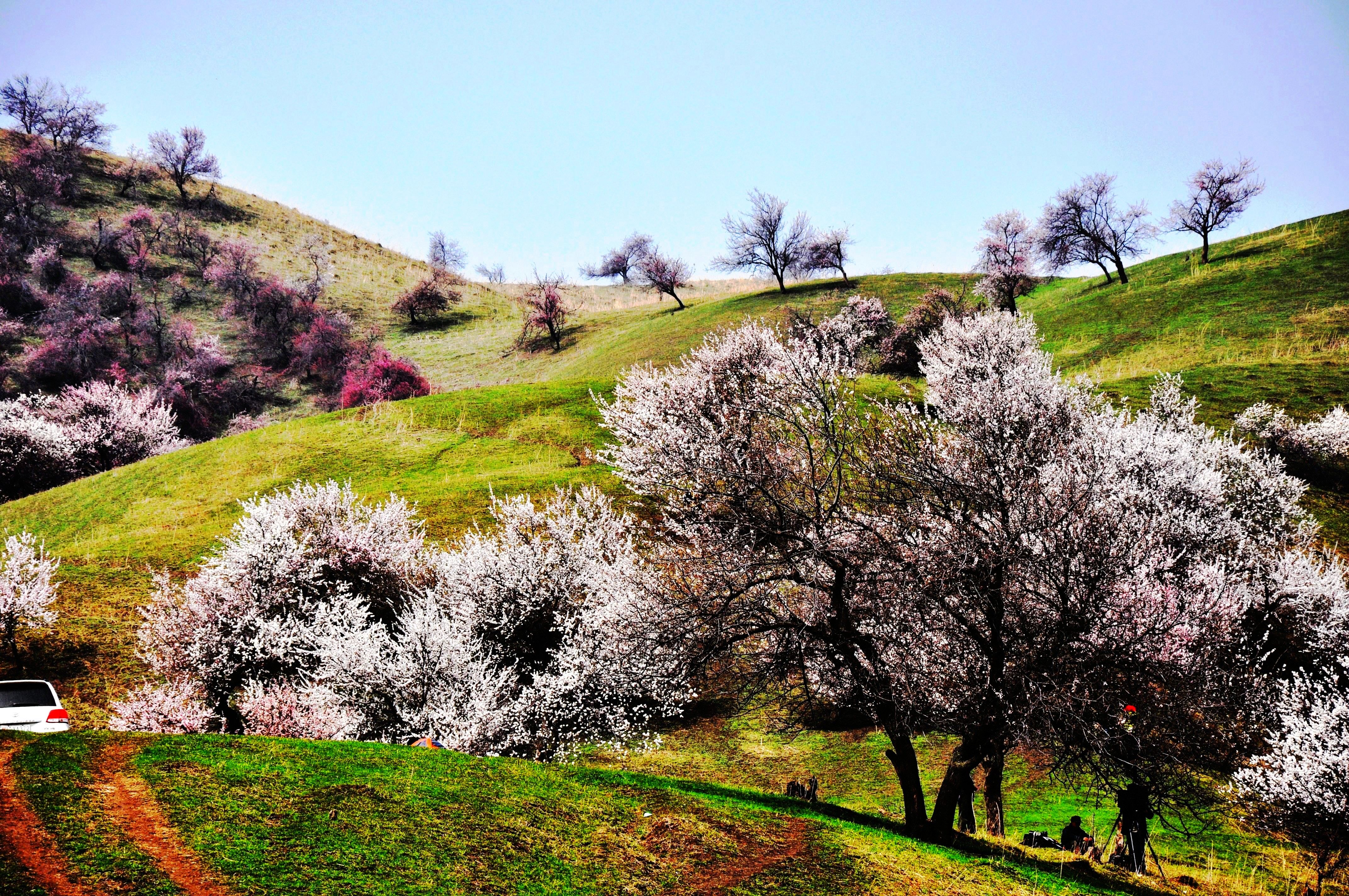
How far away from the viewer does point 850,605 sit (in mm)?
16453

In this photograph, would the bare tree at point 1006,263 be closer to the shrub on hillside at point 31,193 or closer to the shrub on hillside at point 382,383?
the shrub on hillside at point 382,383

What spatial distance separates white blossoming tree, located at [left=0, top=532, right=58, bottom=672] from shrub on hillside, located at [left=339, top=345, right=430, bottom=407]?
50403 mm

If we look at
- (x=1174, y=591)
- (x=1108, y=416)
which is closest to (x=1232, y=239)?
(x=1108, y=416)

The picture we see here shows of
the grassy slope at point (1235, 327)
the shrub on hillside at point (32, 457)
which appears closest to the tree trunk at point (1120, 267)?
the grassy slope at point (1235, 327)

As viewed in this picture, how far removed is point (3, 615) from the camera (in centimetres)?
Result: 2647

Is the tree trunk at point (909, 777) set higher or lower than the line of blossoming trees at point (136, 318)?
lower

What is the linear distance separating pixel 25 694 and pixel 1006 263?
9274cm

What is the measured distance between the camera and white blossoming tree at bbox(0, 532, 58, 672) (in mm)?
26531

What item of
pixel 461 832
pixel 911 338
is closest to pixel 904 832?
pixel 461 832

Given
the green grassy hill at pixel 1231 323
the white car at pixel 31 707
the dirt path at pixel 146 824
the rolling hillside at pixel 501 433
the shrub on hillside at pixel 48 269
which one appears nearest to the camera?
the dirt path at pixel 146 824

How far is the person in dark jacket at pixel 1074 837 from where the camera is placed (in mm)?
17281

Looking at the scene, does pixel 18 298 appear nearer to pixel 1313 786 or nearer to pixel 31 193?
pixel 31 193

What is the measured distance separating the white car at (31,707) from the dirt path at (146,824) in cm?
666

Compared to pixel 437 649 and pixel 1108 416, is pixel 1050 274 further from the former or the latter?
pixel 437 649
